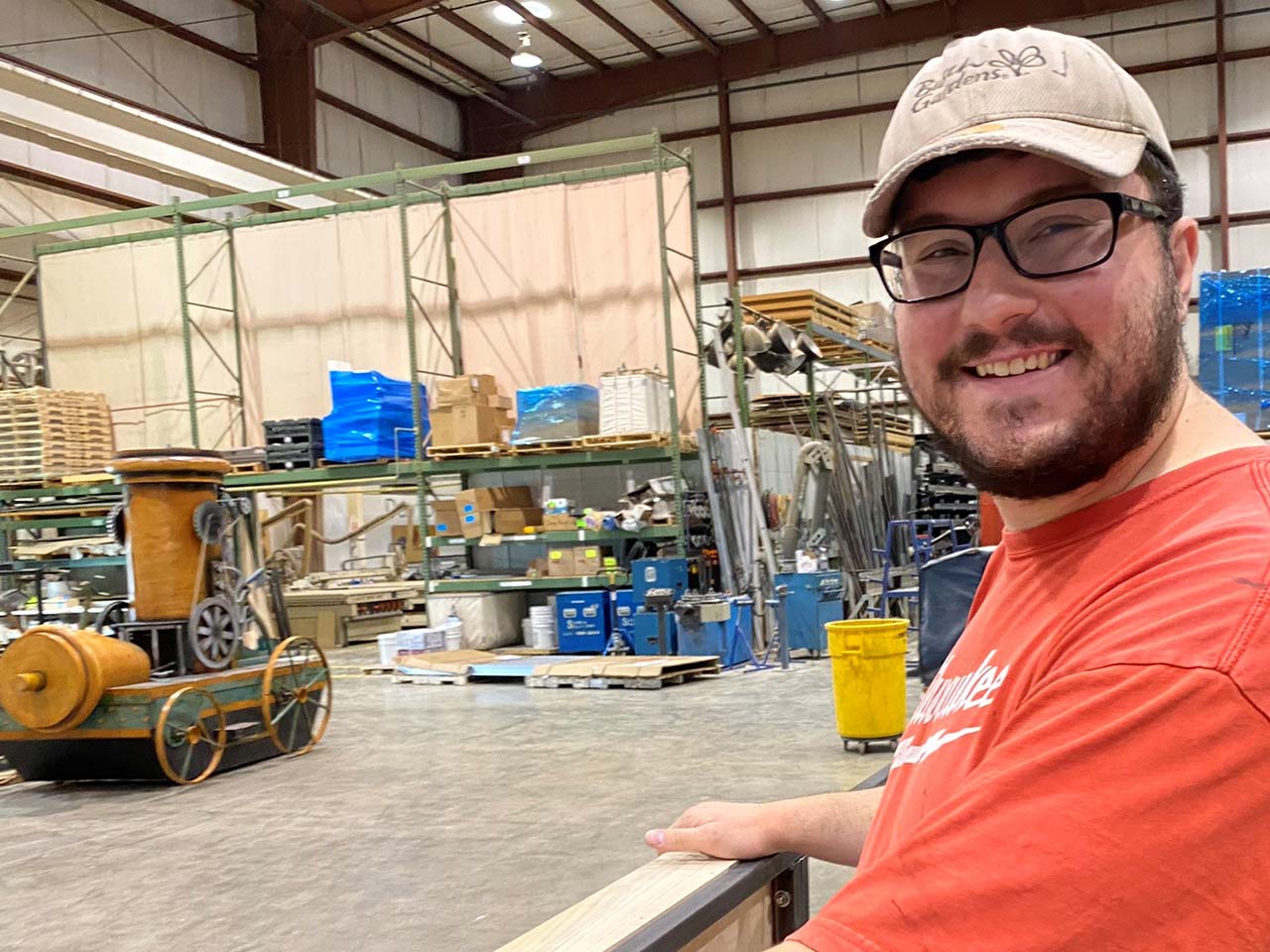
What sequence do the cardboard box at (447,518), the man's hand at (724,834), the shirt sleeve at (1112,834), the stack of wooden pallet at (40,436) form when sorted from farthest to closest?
the stack of wooden pallet at (40,436)
the cardboard box at (447,518)
the man's hand at (724,834)
the shirt sleeve at (1112,834)

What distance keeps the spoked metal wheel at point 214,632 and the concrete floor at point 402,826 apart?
2.69 ft

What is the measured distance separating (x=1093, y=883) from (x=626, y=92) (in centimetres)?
2463

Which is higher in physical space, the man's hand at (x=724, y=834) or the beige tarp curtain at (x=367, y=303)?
the beige tarp curtain at (x=367, y=303)

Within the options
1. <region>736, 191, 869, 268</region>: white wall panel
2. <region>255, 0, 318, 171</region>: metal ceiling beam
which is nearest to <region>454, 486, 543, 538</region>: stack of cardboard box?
<region>255, 0, 318, 171</region>: metal ceiling beam

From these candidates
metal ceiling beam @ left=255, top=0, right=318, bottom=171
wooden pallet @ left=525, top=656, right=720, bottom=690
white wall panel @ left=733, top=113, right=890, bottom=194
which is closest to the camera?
wooden pallet @ left=525, top=656, right=720, bottom=690

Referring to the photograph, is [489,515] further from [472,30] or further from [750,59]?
[750,59]

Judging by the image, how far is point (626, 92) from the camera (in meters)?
23.9

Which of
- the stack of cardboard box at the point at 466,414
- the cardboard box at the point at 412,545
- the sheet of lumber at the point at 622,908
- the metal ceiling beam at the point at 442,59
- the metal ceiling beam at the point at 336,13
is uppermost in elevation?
the metal ceiling beam at the point at 442,59

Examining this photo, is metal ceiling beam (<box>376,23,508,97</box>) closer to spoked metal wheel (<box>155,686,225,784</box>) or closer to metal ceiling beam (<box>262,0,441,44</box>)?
metal ceiling beam (<box>262,0,441,44</box>)

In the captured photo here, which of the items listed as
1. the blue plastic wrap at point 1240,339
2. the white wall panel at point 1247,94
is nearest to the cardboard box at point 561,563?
the blue plastic wrap at point 1240,339

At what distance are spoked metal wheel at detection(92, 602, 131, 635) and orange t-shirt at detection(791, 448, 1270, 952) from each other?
7.68 m

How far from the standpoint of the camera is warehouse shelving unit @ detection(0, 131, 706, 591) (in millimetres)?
13367

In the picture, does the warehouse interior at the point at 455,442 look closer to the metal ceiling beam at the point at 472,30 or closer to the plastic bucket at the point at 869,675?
the plastic bucket at the point at 869,675

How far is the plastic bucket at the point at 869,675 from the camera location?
22.5 feet
